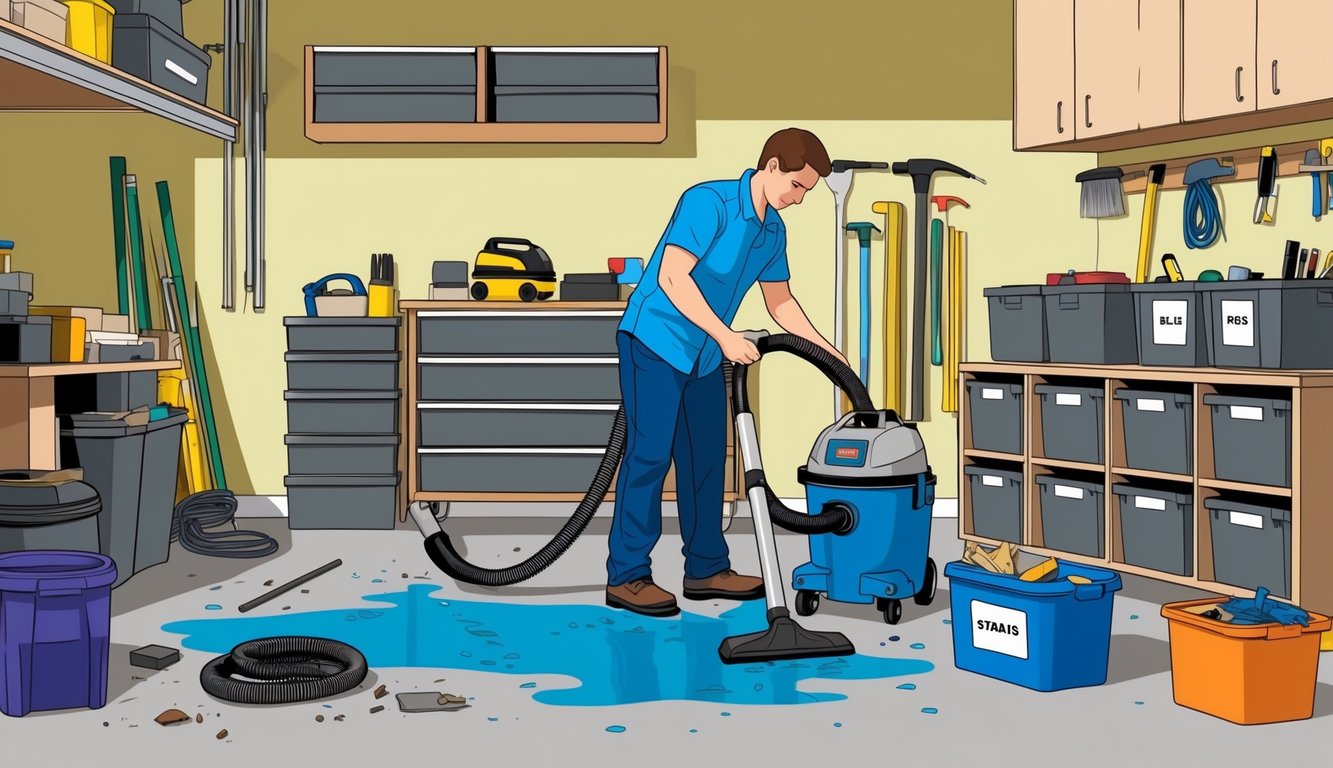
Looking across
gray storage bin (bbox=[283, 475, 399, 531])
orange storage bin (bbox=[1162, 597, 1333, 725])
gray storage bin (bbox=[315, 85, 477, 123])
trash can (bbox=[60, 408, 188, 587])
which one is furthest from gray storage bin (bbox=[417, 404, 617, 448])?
orange storage bin (bbox=[1162, 597, 1333, 725])

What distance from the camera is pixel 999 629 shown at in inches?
111

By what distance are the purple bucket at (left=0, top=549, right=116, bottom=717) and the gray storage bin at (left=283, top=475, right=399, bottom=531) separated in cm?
238

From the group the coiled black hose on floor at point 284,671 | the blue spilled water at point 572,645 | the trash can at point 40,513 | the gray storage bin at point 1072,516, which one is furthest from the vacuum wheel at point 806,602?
the trash can at point 40,513

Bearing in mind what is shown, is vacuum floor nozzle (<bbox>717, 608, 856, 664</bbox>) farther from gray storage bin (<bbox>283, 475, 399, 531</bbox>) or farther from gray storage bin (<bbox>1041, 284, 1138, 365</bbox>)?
gray storage bin (<bbox>283, 475, 399, 531</bbox>)

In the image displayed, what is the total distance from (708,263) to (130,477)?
186 cm

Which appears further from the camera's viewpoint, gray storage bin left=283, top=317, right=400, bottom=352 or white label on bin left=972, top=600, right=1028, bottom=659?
gray storage bin left=283, top=317, right=400, bottom=352

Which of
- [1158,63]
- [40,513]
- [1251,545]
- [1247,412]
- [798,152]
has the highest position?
[1158,63]

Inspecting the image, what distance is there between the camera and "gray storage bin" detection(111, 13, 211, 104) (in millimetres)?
4312

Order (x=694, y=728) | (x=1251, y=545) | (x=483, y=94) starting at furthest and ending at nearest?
1. (x=483, y=94)
2. (x=1251, y=545)
3. (x=694, y=728)

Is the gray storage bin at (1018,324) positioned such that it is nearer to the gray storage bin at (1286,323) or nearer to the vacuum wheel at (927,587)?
the gray storage bin at (1286,323)

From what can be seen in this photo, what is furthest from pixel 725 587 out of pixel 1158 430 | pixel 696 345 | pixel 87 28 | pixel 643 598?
pixel 87 28

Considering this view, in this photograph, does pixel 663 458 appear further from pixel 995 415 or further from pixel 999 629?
pixel 995 415

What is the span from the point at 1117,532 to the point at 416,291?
3.00 m

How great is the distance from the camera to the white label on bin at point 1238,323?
3453 mm
